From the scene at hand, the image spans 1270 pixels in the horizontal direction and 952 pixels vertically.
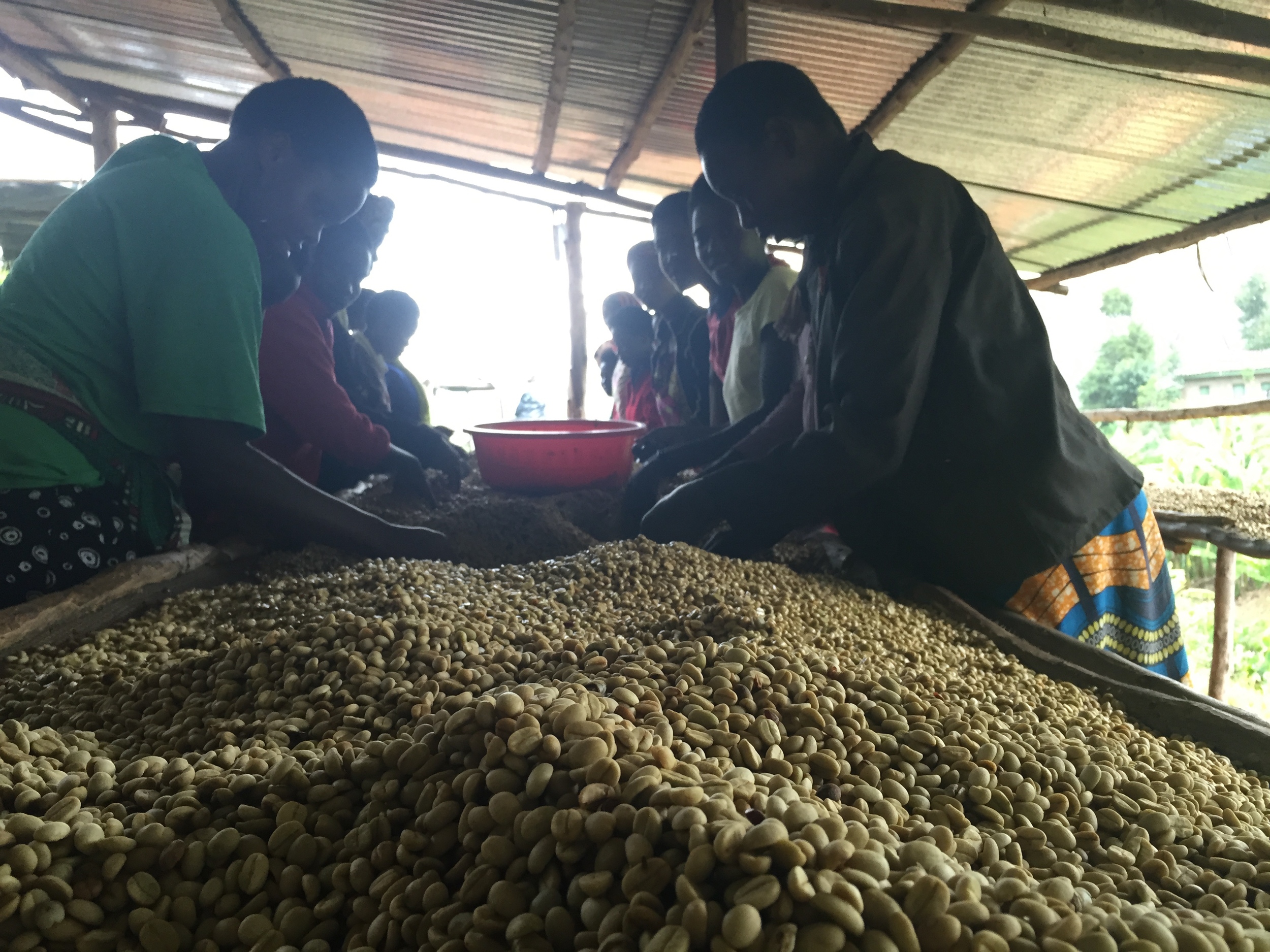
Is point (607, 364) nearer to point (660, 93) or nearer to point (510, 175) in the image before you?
point (510, 175)

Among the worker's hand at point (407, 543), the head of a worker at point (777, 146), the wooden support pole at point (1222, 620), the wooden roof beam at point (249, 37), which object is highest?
the wooden roof beam at point (249, 37)

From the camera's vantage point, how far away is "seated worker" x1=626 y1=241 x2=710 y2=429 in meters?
4.18

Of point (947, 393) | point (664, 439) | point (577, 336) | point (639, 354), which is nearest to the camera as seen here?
point (947, 393)

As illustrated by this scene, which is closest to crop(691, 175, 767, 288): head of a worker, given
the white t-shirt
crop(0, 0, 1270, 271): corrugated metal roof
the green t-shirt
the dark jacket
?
the white t-shirt

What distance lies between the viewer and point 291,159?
1960mm

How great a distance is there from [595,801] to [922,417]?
1.40 meters

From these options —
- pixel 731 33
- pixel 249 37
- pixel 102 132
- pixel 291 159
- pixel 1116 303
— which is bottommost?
pixel 291 159

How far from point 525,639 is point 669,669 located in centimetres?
34

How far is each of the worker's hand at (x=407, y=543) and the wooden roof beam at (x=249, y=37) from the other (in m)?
3.28

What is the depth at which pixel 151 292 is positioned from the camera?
1706 millimetres

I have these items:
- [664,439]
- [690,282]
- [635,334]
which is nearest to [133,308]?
[664,439]

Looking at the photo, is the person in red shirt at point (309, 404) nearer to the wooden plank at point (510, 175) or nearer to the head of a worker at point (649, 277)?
the head of a worker at point (649, 277)

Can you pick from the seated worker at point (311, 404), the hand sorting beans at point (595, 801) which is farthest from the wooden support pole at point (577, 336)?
the hand sorting beans at point (595, 801)

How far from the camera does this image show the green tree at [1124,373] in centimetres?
1575
